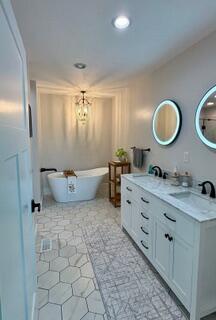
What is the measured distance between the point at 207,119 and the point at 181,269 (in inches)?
54.6

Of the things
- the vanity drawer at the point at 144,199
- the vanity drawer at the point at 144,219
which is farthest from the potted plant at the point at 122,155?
the vanity drawer at the point at 144,219

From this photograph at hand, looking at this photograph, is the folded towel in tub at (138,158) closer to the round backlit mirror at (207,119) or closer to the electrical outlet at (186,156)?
the electrical outlet at (186,156)

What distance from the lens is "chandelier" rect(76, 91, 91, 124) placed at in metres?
4.44

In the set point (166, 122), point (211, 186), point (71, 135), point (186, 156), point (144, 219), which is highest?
point (166, 122)

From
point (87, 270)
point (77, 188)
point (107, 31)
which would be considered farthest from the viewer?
point (77, 188)

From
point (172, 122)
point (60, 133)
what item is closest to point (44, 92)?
point (60, 133)

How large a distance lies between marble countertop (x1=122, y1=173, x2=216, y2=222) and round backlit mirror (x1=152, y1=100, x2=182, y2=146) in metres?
0.55

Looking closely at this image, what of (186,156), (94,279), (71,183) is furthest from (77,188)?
(186,156)

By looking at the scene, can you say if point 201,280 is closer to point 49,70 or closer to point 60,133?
point 49,70

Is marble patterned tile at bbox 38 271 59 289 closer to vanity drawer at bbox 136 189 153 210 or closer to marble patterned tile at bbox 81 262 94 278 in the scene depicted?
marble patterned tile at bbox 81 262 94 278

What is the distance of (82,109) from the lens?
449 centimetres

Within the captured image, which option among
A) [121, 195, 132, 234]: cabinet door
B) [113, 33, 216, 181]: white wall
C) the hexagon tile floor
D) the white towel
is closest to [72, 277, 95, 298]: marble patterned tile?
the hexagon tile floor

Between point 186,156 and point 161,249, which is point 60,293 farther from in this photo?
point 186,156

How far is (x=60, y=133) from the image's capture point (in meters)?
4.44
